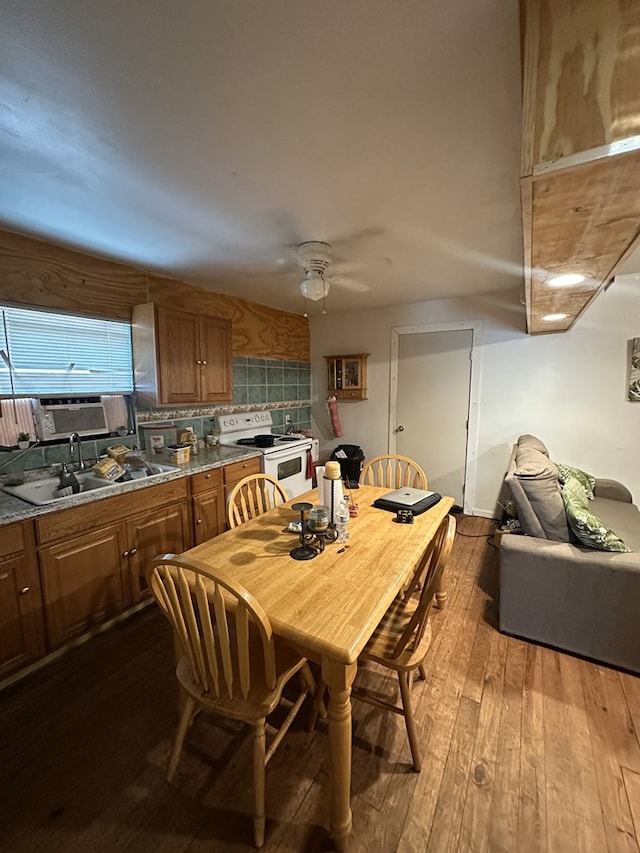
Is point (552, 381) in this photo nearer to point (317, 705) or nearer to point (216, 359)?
point (216, 359)

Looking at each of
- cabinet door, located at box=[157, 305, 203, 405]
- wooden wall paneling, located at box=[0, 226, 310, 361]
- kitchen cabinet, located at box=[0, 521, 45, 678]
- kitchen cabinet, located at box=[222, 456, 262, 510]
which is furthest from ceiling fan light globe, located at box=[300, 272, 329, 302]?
kitchen cabinet, located at box=[0, 521, 45, 678]

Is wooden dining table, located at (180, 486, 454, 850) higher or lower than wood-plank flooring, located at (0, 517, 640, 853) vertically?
higher

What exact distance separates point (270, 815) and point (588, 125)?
2102mm

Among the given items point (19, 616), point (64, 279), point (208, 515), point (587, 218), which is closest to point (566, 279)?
point (587, 218)

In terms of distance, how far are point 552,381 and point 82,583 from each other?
3.98m

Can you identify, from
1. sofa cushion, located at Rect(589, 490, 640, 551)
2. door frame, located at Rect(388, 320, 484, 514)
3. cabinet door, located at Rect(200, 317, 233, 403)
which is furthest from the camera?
door frame, located at Rect(388, 320, 484, 514)

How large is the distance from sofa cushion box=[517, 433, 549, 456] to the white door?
23.3 inches

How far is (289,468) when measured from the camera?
347 cm

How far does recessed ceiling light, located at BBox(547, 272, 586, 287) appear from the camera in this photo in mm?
1643

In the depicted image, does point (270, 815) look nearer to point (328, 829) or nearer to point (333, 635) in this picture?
point (328, 829)

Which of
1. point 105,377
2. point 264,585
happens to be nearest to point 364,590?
point 264,585

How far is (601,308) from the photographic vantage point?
3098 mm

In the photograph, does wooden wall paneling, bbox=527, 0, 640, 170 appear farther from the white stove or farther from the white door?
the white door

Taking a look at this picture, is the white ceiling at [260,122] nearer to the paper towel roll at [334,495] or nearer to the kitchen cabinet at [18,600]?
the paper towel roll at [334,495]
